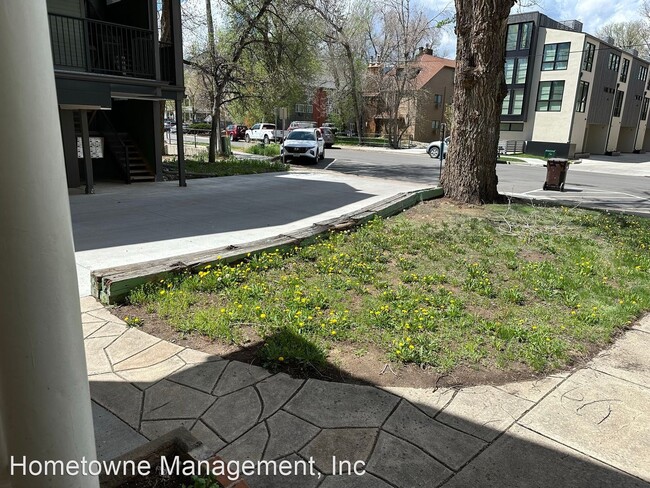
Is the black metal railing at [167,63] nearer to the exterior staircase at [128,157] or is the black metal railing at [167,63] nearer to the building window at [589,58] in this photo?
the exterior staircase at [128,157]

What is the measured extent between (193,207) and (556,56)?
3391 cm

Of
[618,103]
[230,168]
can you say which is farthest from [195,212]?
[618,103]

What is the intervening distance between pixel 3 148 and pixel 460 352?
335 centimetres

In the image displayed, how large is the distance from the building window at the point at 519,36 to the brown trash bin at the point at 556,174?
78.8ft

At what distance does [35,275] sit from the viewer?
1431mm

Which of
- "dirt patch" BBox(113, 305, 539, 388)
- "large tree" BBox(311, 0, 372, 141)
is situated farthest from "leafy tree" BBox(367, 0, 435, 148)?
"dirt patch" BBox(113, 305, 539, 388)

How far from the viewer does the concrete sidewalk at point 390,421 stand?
2570 mm

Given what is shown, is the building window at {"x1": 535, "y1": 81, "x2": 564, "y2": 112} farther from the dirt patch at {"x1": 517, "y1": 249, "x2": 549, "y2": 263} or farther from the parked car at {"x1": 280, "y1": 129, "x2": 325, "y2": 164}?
the dirt patch at {"x1": 517, "y1": 249, "x2": 549, "y2": 263}

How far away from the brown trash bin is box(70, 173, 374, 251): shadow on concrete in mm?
7132

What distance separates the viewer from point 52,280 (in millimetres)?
1468

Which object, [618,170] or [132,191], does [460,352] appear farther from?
[618,170]

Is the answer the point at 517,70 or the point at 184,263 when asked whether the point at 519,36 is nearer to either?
the point at 517,70

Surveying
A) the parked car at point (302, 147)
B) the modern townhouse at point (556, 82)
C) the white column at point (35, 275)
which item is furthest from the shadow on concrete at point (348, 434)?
the modern townhouse at point (556, 82)

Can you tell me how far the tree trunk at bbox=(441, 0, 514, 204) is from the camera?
9.36m
